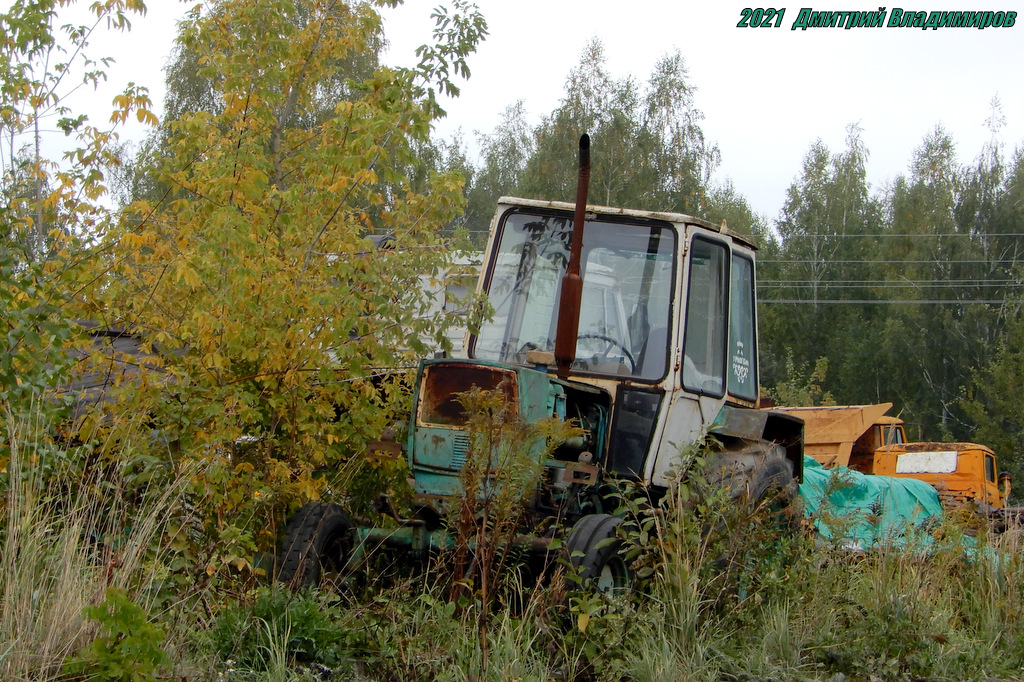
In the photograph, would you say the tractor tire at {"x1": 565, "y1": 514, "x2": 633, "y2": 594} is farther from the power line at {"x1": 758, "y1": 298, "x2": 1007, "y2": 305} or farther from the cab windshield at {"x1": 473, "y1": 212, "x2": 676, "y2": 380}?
the power line at {"x1": 758, "y1": 298, "x2": 1007, "y2": 305}

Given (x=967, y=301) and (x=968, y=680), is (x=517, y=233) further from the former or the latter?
(x=967, y=301)

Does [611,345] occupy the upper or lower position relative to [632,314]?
lower

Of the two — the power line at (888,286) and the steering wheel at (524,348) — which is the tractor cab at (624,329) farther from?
the power line at (888,286)

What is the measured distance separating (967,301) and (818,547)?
3498 cm

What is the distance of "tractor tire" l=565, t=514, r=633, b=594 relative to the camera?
5.04m

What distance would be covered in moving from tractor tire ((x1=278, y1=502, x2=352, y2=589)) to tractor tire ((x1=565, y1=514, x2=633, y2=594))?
3.92 ft

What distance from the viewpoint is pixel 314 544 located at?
5.40 metres

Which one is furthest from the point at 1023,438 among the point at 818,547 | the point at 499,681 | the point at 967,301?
the point at 499,681

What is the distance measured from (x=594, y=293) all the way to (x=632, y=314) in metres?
0.25

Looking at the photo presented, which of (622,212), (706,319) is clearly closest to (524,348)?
(622,212)

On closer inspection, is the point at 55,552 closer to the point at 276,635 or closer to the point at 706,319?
the point at 276,635

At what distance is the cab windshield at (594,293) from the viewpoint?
625cm

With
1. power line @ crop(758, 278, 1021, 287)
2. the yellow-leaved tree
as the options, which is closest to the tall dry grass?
the yellow-leaved tree

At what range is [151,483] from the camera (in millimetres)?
4852
